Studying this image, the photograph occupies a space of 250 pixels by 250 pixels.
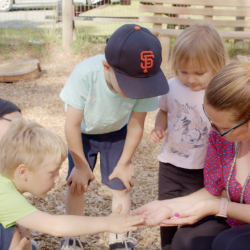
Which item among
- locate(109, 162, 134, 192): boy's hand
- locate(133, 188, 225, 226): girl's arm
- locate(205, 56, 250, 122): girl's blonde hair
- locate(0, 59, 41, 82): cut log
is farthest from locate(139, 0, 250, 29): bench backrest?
locate(205, 56, 250, 122): girl's blonde hair

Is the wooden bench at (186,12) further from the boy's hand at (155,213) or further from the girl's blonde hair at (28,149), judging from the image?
the girl's blonde hair at (28,149)

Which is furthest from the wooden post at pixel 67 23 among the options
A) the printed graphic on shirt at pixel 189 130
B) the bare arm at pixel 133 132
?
the printed graphic on shirt at pixel 189 130

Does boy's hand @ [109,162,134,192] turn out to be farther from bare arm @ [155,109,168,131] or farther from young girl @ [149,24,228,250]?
bare arm @ [155,109,168,131]

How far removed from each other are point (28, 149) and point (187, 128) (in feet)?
2.98

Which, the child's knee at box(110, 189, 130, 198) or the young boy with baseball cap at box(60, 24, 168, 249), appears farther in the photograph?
the child's knee at box(110, 189, 130, 198)

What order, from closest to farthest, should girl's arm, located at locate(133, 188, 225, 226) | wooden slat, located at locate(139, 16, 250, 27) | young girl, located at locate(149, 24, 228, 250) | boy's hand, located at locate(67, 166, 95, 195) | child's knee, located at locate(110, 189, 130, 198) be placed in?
girl's arm, located at locate(133, 188, 225, 226)
young girl, located at locate(149, 24, 228, 250)
boy's hand, located at locate(67, 166, 95, 195)
child's knee, located at locate(110, 189, 130, 198)
wooden slat, located at locate(139, 16, 250, 27)

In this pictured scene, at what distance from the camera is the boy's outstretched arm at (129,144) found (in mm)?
1942

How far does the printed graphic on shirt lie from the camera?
6.11 ft

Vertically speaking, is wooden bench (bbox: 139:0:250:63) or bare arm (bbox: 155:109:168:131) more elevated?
wooden bench (bbox: 139:0:250:63)

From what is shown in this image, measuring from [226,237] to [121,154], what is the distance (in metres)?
0.84

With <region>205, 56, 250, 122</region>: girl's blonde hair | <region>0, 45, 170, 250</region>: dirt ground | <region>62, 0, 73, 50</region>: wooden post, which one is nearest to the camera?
<region>205, 56, 250, 122</region>: girl's blonde hair

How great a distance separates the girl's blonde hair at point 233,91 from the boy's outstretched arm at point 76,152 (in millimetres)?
779

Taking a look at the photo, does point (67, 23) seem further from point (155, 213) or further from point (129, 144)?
point (155, 213)

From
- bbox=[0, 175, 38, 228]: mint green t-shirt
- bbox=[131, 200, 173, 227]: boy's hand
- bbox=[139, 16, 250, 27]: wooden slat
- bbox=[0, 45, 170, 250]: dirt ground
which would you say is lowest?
bbox=[0, 45, 170, 250]: dirt ground
